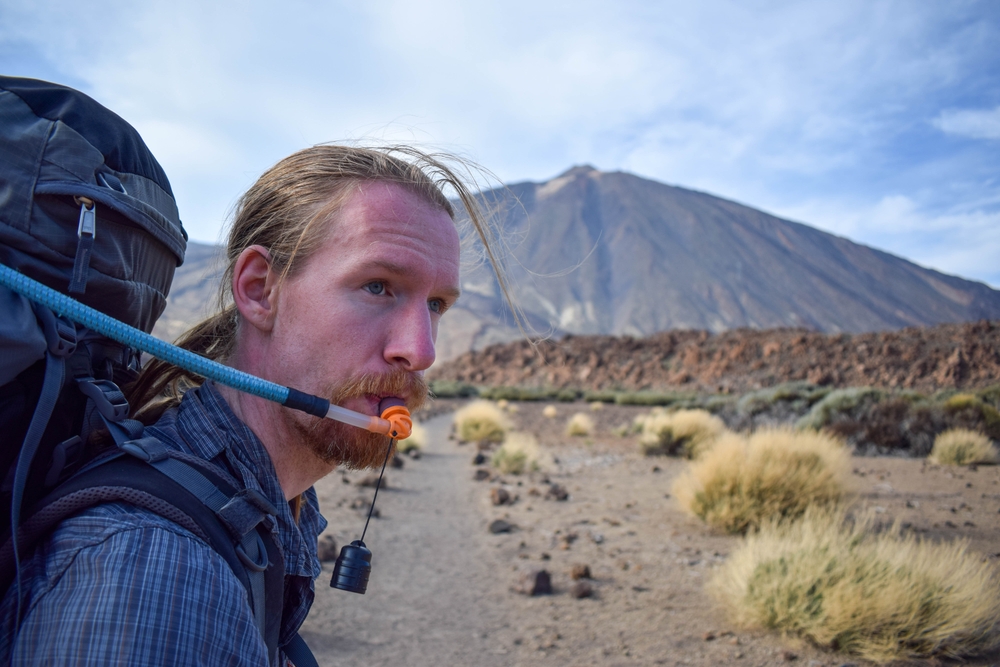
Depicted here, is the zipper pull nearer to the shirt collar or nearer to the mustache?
the shirt collar

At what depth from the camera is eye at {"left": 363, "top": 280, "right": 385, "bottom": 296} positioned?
142 cm

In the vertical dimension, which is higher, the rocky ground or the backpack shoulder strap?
the rocky ground

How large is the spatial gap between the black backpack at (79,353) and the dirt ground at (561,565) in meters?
3.67

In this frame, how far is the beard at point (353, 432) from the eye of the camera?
53.8 inches

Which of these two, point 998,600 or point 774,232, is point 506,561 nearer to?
point 998,600

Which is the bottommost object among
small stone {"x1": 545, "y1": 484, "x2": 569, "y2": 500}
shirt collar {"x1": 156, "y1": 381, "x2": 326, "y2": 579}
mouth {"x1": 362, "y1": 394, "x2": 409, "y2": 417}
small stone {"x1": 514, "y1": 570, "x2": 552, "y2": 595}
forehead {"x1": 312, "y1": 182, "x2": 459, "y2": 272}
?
small stone {"x1": 514, "y1": 570, "x2": 552, "y2": 595}

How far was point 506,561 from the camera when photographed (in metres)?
6.52

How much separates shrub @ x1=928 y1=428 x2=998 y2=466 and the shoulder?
11.5m

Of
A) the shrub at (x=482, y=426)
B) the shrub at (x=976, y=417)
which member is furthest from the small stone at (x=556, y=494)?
the shrub at (x=976, y=417)

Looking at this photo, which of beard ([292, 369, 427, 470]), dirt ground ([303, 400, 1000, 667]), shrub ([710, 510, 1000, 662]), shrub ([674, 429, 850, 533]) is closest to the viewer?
beard ([292, 369, 427, 470])

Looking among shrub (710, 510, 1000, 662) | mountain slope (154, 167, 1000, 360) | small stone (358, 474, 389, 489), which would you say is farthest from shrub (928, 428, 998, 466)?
mountain slope (154, 167, 1000, 360)

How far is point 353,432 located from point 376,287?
320mm

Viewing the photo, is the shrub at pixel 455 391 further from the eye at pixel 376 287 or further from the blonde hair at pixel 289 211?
the eye at pixel 376 287

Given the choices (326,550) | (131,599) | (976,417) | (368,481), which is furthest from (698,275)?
(131,599)
